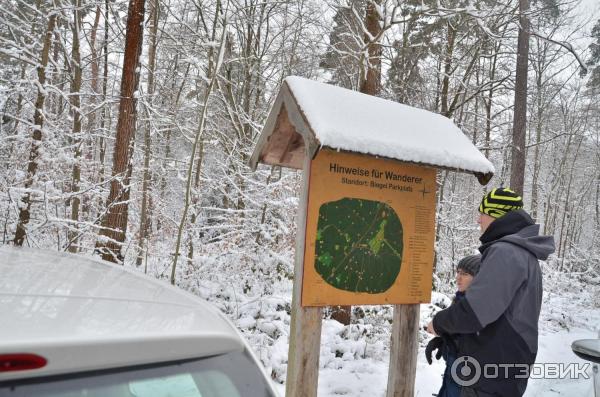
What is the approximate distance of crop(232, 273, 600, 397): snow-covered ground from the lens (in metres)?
5.06

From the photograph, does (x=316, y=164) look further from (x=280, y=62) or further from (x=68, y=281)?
(x=280, y=62)

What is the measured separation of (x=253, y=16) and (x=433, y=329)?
969cm

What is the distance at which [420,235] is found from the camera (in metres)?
3.38

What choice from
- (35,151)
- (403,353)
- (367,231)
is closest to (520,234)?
(367,231)

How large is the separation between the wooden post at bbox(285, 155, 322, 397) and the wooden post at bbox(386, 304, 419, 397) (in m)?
0.76

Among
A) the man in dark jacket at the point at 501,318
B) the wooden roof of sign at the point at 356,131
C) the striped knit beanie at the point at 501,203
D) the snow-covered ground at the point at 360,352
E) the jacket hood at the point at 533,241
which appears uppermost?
the wooden roof of sign at the point at 356,131

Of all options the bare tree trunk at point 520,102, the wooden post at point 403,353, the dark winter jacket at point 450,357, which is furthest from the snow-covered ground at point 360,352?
the bare tree trunk at point 520,102

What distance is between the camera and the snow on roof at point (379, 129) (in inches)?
109

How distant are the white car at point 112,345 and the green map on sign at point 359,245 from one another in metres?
1.74

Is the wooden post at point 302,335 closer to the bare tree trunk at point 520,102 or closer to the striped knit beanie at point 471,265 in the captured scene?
the striped knit beanie at point 471,265

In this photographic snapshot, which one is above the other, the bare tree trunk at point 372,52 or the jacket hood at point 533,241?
the bare tree trunk at point 372,52

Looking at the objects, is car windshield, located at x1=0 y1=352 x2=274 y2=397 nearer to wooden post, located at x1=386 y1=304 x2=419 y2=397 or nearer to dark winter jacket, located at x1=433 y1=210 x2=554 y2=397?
dark winter jacket, located at x1=433 y1=210 x2=554 y2=397

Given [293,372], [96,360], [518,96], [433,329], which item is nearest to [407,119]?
[433,329]

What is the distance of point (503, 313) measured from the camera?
94.9 inches
